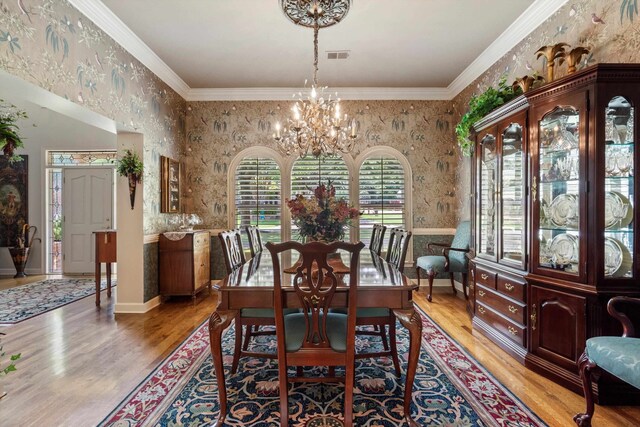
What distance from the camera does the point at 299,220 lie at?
2.58 m

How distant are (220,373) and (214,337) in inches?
9.2

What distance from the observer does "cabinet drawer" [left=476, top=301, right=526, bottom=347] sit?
262cm

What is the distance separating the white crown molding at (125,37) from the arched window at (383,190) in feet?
9.61

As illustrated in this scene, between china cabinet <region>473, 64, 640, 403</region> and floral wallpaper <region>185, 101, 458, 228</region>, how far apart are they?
208 cm

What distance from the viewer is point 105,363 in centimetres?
259

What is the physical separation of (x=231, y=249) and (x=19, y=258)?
18.9 ft

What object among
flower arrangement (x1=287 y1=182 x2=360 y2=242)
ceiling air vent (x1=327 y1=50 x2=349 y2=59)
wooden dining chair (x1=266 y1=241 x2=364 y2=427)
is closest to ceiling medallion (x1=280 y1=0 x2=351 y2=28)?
ceiling air vent (x1=327 y1=50 x2=349 y2=59)

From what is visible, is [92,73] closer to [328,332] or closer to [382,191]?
[328,332]

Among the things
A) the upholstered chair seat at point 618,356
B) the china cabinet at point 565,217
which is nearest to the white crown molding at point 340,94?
the china cabinet at point 565,217

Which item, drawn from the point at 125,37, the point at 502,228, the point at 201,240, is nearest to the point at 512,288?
the point at 502,228

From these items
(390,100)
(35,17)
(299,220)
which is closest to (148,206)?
(35,17)

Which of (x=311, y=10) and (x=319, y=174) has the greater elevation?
(x=311, y=10)

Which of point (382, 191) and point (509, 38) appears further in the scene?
point (382, 191)

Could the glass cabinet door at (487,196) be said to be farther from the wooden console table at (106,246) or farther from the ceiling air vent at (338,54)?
the wooden console table at (106,246)
